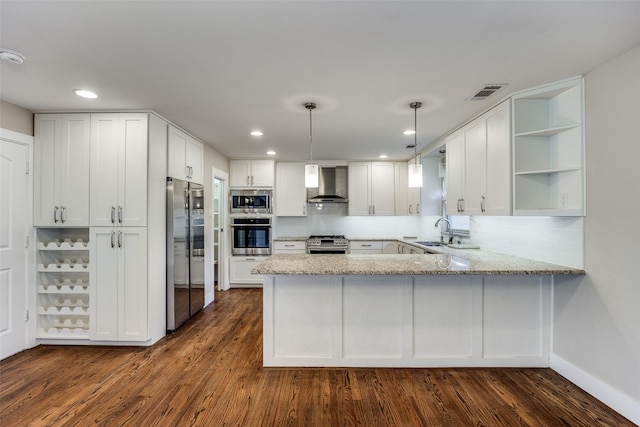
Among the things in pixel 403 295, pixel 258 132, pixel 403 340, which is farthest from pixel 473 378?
pixel 258 132

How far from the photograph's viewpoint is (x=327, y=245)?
17.3ft

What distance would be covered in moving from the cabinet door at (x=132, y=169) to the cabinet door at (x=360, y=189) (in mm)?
3494

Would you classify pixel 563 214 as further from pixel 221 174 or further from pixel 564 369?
pixel 221 174

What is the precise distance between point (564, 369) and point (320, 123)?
10.5 ft

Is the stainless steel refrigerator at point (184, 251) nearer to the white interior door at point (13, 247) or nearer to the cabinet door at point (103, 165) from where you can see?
the cabinet door at point (103, 165)

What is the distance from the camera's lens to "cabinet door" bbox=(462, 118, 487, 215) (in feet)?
9.89

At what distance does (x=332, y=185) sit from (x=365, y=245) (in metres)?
1.31

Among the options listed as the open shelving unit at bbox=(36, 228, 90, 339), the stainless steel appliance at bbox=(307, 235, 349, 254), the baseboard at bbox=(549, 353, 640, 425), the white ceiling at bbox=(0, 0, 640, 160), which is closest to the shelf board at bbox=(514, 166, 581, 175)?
the white ceiling at bbox=(0, 0, 640, 160)

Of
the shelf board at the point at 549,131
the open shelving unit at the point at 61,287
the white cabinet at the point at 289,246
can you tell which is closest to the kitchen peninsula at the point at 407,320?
the shelf board at the point at 549,131

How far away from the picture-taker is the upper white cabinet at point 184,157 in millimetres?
3363

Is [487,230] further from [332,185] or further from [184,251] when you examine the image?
[184,251]

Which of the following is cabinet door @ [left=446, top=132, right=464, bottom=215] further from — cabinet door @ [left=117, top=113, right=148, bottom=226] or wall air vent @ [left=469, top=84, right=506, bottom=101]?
cabinet door @ [left=117, top=113, right=148, bottom=226]

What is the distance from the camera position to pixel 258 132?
12.0ft

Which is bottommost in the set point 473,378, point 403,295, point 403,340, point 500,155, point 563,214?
point 473,378
